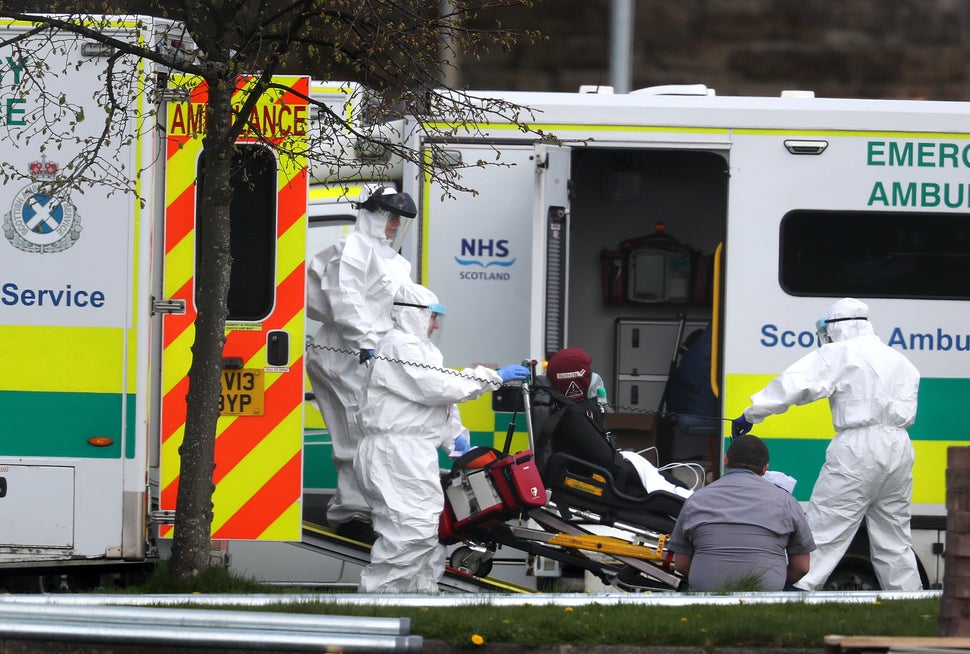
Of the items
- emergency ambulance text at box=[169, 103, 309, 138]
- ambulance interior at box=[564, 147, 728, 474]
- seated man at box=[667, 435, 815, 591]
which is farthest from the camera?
ambulance interior at box=[564, 147, 728, 474]

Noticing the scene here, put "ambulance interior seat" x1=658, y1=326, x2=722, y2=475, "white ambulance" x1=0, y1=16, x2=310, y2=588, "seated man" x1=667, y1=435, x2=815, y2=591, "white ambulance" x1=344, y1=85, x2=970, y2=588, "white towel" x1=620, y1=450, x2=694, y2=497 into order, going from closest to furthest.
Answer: "seated man" x1=667, y1=435, x2=815, y2=591, "white ambulance" x1=0, y1=16, x2=310, y2=588, "white towel" x1=620, y1=450, x2=694, y2=497, "white ambulance" x1=344, y1=85, x2=970, y2=588, "ambulance interior seat" x1=658, y1=326, x2=722, y2=475

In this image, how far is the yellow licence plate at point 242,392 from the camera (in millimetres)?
7031

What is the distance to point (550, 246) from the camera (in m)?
7.69

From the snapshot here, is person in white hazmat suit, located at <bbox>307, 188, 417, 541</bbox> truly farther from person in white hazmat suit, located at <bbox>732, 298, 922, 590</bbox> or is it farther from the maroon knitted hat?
person in white hazmat suit, located at <bbox>732, 298, 922, 590</bbox>

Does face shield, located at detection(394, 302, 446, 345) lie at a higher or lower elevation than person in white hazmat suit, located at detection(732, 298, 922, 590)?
higher

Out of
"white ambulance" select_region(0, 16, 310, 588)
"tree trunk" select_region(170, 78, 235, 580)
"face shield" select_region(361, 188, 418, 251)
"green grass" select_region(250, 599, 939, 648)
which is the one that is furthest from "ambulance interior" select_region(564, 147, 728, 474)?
"green grass" select_region(250, 599, 939, 648)

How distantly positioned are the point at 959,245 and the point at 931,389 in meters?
0.76

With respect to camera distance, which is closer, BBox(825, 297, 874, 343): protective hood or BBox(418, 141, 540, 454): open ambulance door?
BBox(825, 297, 874, 343): protective hood

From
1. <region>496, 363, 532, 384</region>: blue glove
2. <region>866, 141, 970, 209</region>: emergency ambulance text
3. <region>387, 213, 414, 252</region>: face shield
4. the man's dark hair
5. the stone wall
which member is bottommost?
the man's dark hair

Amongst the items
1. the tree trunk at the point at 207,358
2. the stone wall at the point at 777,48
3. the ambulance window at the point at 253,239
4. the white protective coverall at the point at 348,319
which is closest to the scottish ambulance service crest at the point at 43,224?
the ambulance window at the point at 253,239

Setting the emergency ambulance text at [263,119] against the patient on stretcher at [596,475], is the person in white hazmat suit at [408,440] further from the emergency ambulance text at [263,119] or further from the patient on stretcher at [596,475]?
the emergency ambulance text at [263,119]

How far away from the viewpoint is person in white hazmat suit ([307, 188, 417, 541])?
7.54m

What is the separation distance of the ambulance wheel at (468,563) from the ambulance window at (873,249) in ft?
A: 6.97

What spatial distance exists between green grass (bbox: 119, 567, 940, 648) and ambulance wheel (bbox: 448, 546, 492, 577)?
133cm
